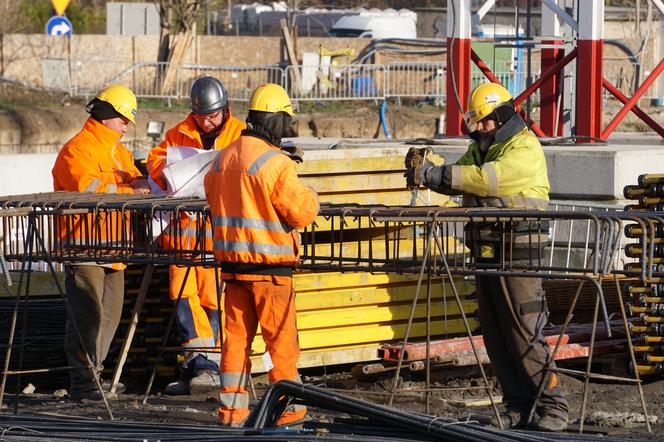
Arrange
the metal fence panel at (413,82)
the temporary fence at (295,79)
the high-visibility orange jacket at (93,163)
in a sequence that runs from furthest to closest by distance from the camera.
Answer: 1. the metal fence panel at (413,82)
2. the temporary fence at (295,79)
3. the high-visibility orange jacket at (93,163)

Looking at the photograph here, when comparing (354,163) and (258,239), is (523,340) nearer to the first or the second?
(258,239)

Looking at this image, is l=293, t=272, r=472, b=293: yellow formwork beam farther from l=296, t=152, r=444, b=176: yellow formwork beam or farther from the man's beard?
the man's beard

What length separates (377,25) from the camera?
46.8 metres

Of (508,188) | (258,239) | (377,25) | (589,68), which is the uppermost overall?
(377,25)

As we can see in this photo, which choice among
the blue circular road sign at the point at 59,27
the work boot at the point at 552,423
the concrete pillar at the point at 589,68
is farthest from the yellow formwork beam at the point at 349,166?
the blue circular road sign at the point at 59,27

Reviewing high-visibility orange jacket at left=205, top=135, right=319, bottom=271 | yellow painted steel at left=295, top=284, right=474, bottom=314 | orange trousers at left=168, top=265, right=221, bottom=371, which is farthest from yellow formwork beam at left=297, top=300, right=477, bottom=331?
high-visibility orange jacket at left=205, top=135, right=319, bottom=271

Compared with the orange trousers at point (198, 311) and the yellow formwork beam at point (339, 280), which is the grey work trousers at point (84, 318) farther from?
the yellow formwork beam at point (339, 280)

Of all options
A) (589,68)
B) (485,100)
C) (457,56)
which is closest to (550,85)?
(457,56)

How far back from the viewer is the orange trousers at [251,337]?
7383mm

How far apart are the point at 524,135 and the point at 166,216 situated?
8.20ft

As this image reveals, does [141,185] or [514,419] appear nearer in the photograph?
[514,419]

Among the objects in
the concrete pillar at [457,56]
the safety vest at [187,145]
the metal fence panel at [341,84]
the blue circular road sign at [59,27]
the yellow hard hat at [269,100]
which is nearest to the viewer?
the yellow hard hat at [269,100]

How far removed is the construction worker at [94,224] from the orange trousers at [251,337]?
1.73 metres

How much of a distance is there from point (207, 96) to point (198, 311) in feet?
5.07
